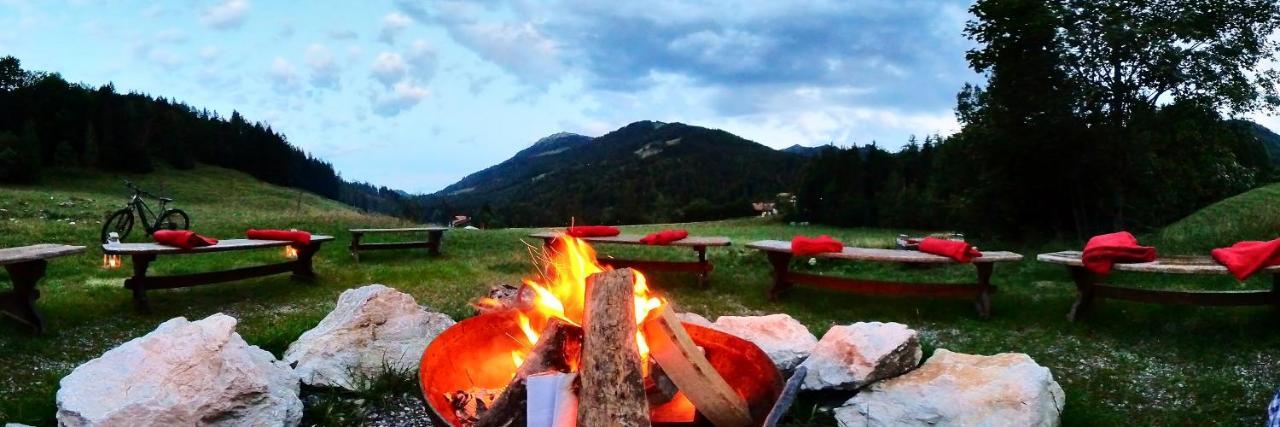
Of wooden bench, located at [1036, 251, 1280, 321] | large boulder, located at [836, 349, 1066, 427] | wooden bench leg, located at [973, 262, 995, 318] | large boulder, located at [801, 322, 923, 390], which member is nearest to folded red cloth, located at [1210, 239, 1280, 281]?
wooden bench, located at [1036, 251, 1280, 321]

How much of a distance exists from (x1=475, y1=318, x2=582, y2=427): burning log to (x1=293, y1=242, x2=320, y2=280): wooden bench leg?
26.6ft

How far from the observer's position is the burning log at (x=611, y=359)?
2.91 metres

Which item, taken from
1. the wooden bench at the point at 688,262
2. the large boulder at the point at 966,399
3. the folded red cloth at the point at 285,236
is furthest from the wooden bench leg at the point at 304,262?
the large boulder at the point at 966,399

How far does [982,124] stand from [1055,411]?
16045 mm

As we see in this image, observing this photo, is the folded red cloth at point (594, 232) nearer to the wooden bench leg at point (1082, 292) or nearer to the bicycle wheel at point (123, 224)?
the wooden bench leg at point (1082, 292)

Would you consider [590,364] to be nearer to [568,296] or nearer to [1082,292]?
[568,296]

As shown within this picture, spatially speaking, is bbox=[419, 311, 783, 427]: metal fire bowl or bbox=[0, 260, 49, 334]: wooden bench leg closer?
bbox=[419, 311, 783, 427]: metal fire bowl

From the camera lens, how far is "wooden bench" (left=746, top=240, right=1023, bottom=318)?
8.39m

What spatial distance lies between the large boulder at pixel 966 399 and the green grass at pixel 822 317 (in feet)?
1.03

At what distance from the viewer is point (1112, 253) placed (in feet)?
24.0

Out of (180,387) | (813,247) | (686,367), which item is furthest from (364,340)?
(813,247)

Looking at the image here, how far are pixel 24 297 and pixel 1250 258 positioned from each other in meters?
11.2

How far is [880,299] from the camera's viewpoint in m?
9.64

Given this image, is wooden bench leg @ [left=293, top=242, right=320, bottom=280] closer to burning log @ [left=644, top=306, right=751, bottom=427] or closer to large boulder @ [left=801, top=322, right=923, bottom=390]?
large boulder @ [left=801, top=322, right=923, bottom=390]
